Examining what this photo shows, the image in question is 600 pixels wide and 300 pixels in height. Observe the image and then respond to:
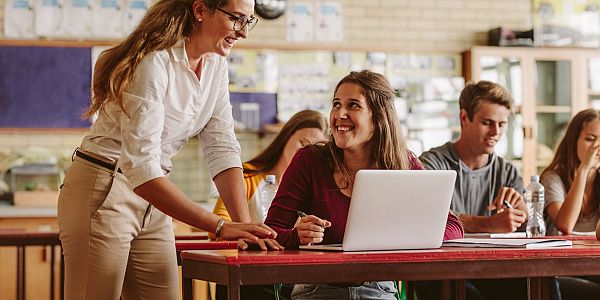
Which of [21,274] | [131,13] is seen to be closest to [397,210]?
[21,274]

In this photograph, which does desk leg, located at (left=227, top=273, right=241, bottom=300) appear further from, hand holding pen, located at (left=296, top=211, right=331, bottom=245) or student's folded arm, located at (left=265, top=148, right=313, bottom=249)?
student's folded arm, located at (left=265, top=148, right=313, bottom=249)

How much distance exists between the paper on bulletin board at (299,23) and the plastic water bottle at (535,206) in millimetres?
3490

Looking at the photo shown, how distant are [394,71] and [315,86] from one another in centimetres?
66

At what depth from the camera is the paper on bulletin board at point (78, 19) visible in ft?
22.5

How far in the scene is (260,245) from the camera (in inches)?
94.7

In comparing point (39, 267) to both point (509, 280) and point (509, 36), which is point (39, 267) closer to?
point (509, 280)

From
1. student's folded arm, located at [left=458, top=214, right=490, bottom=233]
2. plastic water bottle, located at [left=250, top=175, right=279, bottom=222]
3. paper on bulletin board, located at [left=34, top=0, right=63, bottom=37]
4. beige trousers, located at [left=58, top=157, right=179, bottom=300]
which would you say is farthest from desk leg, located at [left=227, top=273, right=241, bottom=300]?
paper on bulletin board, located at [left=34, top=0, right=63, bottom=37]

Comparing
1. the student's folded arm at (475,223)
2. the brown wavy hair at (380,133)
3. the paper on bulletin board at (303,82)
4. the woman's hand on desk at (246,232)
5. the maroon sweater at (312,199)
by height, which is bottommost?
the student's folded arm at (475,223)

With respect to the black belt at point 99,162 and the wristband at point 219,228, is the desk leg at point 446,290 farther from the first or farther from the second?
the black belt at point 99,162

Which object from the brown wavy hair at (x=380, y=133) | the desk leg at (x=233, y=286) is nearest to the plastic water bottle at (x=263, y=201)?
the brown wavy hair at (x=380, y=133)

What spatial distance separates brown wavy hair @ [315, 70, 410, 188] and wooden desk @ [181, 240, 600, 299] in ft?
1.71

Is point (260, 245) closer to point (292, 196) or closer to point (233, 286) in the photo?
point (233, 286)

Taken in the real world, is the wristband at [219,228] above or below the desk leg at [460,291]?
above

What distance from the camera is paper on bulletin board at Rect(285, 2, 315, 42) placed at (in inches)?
285
